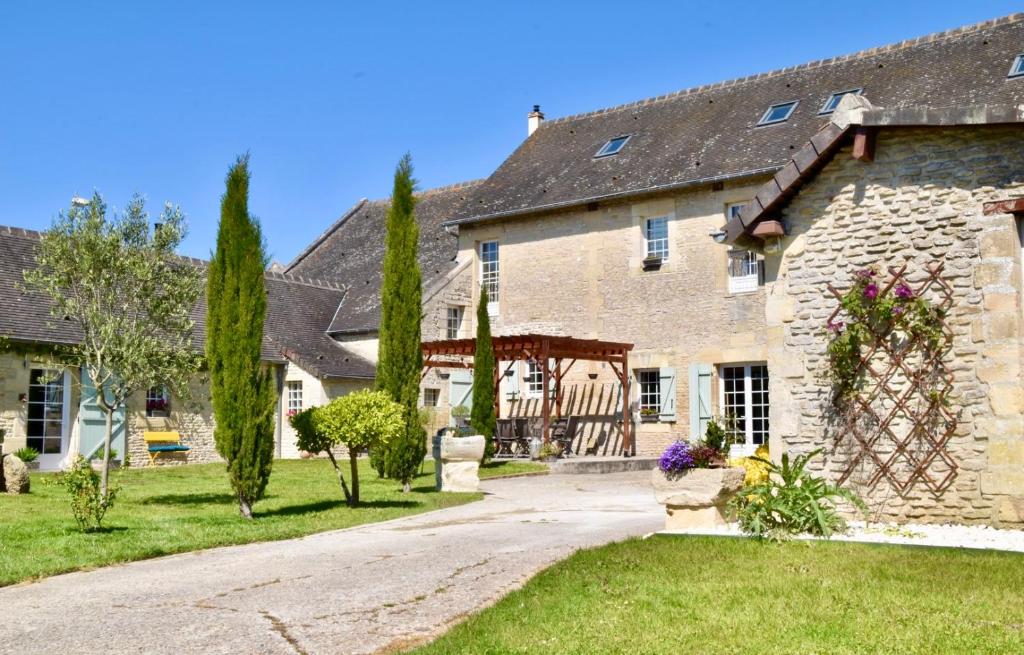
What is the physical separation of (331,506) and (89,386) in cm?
675

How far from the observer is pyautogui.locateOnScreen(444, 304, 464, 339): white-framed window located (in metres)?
23.5

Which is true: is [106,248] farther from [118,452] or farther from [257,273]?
[118,452]

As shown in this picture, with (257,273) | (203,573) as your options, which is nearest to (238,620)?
(203,573)

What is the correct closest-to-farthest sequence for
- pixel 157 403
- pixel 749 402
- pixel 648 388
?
pixel 749 402, pixel 157 403, pixel 648 388

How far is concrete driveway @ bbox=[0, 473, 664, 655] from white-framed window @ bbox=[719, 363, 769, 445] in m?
8.82

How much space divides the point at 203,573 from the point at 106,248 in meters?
6.55

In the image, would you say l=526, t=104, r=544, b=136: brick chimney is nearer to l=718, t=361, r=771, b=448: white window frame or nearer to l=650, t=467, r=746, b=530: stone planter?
l=718, t=361, r=771, b=448: white window frame

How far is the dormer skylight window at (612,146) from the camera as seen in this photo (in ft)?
74.2

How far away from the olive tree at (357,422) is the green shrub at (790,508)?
427 centimetres

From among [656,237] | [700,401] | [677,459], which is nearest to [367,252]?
[656,237]

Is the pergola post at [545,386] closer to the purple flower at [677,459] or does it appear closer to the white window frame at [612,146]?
the white window frame at [612,146]

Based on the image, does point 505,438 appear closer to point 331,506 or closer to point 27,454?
point 331,506

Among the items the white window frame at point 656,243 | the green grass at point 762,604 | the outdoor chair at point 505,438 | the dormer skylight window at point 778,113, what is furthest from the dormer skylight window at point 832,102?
the green grass at point 762,604

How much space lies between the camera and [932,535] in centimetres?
806
